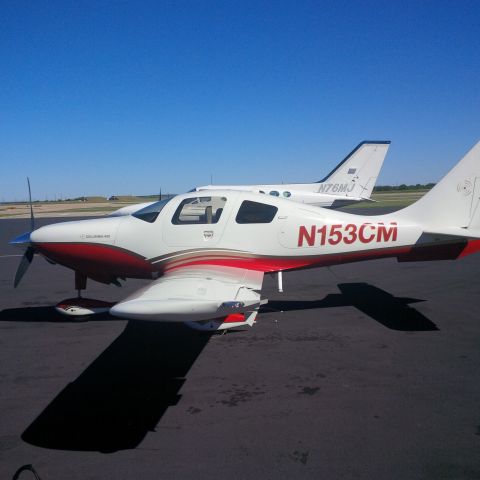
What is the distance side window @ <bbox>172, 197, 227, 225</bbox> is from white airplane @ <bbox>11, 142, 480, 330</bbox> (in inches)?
0.6

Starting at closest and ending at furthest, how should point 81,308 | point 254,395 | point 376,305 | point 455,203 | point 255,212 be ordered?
point 254,395, point 255,212, point 455,203, point 81,308, point 376,305

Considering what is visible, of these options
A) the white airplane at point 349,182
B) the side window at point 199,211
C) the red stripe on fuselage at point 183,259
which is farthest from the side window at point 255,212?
the white airplane at point 349,182

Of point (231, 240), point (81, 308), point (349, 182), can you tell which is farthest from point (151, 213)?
point (349, 182)

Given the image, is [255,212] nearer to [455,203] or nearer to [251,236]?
[251,236]

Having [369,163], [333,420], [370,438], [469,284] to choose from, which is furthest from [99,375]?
[369,163]

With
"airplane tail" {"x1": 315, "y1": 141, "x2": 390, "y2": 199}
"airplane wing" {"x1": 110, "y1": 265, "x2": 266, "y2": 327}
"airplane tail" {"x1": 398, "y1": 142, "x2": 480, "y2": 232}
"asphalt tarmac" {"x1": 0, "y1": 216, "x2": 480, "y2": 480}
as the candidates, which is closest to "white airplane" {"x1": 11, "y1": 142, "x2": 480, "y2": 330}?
"airplane tail" {"x1": 398, "y1": 142, "x2": 480, "y2": 232}

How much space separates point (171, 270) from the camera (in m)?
6.02

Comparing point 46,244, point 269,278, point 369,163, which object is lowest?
point 269,278

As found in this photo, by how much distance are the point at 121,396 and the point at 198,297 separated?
4.41 feet

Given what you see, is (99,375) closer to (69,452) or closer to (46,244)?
(69,452)

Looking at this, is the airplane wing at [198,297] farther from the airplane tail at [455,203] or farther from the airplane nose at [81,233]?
the airplane tail at [455,203]

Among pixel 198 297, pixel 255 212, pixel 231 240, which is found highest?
pixel 255 212

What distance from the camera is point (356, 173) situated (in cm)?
2317

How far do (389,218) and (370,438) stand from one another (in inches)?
159
